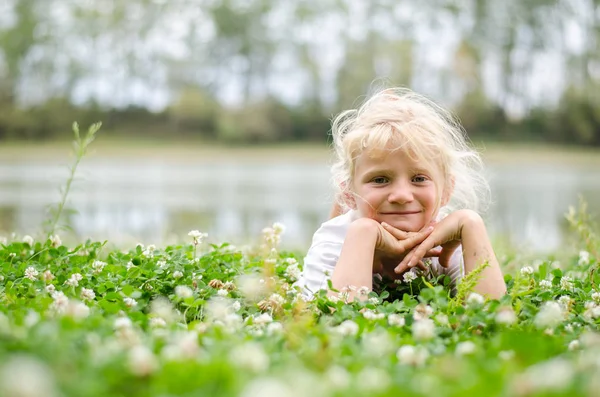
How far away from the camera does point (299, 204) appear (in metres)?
12.9

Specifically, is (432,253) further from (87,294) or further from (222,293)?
(87,294)

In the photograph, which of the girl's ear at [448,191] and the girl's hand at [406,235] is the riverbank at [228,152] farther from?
the girl's hand at [406,235]

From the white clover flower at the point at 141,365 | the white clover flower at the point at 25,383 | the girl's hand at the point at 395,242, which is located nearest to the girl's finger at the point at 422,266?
the girl's hand at the point at 395,242

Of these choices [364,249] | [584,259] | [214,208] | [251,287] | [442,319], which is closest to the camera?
[251,287]

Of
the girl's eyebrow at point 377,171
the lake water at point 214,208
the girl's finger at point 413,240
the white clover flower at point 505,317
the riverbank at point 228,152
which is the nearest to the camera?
the white clover flower at point 505,317

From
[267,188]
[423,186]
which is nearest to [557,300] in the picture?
[423,186]

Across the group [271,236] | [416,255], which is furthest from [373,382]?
[271,236]

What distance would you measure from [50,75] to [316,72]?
14693mm

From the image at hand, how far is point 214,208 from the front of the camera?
12.0 metres

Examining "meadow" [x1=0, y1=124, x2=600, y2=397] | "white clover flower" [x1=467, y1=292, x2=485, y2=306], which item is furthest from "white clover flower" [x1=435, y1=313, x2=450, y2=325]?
"white clover flower" [x1=467, y1=292, x2=485, y2=306]

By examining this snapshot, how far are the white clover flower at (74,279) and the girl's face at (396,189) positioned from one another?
1460 mm

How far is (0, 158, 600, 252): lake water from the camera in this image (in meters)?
8.30

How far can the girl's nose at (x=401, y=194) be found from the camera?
3596mm

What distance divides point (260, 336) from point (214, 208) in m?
9.78
